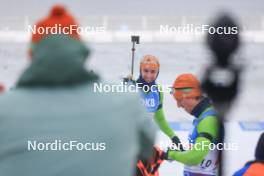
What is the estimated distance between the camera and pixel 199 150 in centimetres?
165

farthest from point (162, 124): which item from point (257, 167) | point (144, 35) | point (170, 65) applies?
point (144, 35)

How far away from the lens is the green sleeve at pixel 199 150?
1.62 m

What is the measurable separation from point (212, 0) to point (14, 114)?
10.1 ft

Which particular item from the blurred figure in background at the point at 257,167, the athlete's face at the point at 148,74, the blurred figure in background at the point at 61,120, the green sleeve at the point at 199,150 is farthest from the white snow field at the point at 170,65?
the blurred figure in background at the point at 61,120

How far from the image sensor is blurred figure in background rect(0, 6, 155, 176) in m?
0.66

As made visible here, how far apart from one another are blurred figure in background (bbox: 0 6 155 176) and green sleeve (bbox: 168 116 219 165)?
933 mm

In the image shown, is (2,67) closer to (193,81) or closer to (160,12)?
(160,12)

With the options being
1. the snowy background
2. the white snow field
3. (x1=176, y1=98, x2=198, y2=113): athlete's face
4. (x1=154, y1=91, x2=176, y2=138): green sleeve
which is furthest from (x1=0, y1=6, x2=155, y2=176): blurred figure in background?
the snowy background

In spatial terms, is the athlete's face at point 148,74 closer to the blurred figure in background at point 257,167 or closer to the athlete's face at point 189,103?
the athlete's face at point 189,103

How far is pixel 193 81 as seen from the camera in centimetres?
185

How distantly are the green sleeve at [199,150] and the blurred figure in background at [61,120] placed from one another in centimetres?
93

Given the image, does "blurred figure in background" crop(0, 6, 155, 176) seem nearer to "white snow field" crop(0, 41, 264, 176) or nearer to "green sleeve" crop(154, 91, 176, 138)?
"green sleeve" crop(154, 91, 176, 138)

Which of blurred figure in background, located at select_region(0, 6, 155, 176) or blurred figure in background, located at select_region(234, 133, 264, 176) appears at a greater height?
blurred figure in background, located at select_region(0, 6, 155, 176)

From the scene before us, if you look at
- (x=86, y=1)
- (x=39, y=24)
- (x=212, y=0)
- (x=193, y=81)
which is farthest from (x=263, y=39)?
(x=39, y=24)
